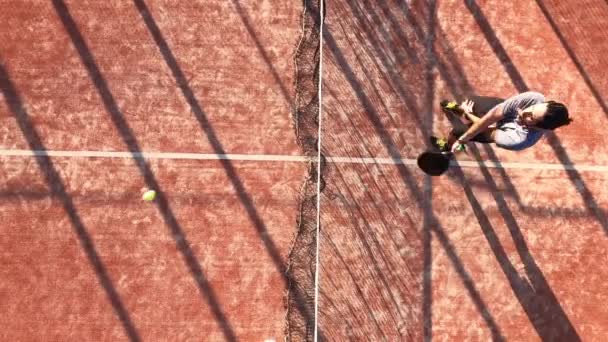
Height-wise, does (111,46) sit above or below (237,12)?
below

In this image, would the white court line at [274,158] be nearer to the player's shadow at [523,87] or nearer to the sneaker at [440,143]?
the player's shadow at [523,87]

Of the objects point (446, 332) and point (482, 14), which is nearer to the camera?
point (446, 332)

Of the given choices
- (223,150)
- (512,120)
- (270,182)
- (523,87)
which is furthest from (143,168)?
(523,87)

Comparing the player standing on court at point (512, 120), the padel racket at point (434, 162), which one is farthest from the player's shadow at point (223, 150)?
the player standing on court at point (512, 120)

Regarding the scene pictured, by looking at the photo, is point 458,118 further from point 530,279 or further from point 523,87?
point 530,279

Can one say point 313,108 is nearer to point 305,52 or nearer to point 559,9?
point 305,52

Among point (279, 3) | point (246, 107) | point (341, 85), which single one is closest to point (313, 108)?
point (341, 85)


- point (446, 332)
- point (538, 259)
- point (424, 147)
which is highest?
point (424, 147)
